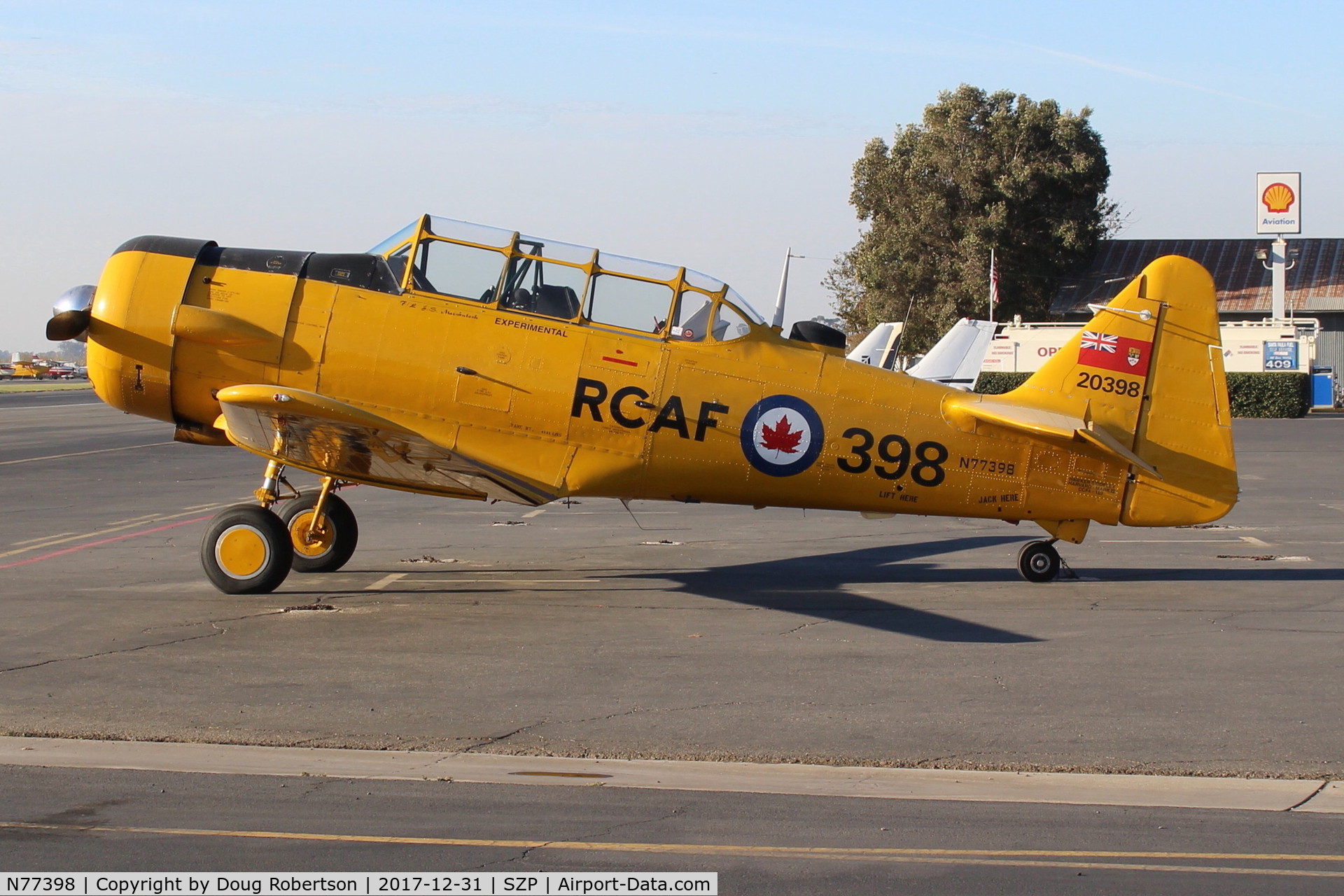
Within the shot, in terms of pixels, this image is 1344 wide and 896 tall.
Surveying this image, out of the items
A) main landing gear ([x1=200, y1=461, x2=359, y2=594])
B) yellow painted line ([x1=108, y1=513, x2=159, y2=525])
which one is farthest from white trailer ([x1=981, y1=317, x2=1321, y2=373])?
main landing gear ([x1=200, y1=461, x2=359, y2=594])

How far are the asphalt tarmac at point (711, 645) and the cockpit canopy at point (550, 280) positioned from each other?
2.38 meters

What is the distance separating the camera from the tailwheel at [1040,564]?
10961 mm

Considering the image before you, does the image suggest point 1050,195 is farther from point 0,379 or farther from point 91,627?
point 0,379

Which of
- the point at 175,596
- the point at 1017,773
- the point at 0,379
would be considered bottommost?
the point at 0,379

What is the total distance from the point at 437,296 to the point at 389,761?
16.6 feet

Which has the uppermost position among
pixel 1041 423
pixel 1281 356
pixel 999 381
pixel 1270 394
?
pixel 1281 356

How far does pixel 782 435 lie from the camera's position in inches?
400

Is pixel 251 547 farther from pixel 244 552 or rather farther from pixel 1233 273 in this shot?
pixel 1233 273

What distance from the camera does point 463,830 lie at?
15.7ft

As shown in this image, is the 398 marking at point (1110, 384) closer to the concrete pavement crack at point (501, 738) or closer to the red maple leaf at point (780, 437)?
the red maple leaf at point (780, 437)

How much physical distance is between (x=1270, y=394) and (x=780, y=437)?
3732 centimetres

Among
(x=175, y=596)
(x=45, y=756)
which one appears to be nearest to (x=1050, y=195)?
(x=175, y=596)
